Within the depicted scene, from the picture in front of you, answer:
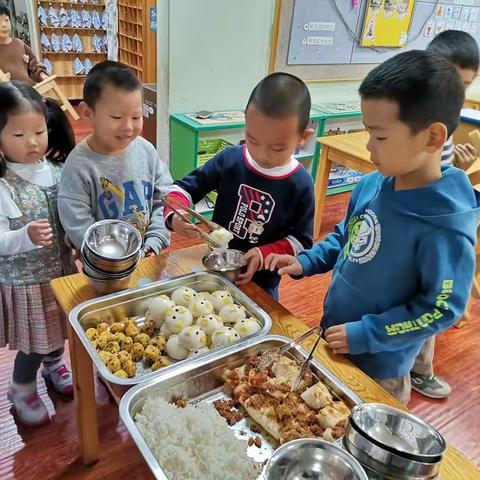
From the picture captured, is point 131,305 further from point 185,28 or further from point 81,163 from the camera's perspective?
point 185,28

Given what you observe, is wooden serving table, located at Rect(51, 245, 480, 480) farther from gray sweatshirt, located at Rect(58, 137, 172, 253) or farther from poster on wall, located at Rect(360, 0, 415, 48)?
poster on wall, located at Rect(360, 0, 415, 48)

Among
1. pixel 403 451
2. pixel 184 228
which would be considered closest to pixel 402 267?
pixel 403 451

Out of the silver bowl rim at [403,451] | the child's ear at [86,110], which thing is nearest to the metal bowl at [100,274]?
the child's ear at [86,110]

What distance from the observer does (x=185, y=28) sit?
251 cm

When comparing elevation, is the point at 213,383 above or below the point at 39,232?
below

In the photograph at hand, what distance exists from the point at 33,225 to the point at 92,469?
79 centimetres

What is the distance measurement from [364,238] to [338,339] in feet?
0.73

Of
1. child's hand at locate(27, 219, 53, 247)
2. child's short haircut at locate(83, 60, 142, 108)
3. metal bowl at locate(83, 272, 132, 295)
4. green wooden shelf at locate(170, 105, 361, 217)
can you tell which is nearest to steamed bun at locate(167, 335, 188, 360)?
metal bowl at locate(83, 272, 132, 295)

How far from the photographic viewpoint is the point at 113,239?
1.06 meters

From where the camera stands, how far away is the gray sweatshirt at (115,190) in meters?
1.19

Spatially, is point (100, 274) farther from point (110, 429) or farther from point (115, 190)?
point (110, 429)

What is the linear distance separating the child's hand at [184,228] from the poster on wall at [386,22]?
2.88 metres

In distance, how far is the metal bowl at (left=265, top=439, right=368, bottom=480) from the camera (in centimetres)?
59

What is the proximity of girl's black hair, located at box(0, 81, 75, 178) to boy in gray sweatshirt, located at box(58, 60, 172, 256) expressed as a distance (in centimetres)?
14
